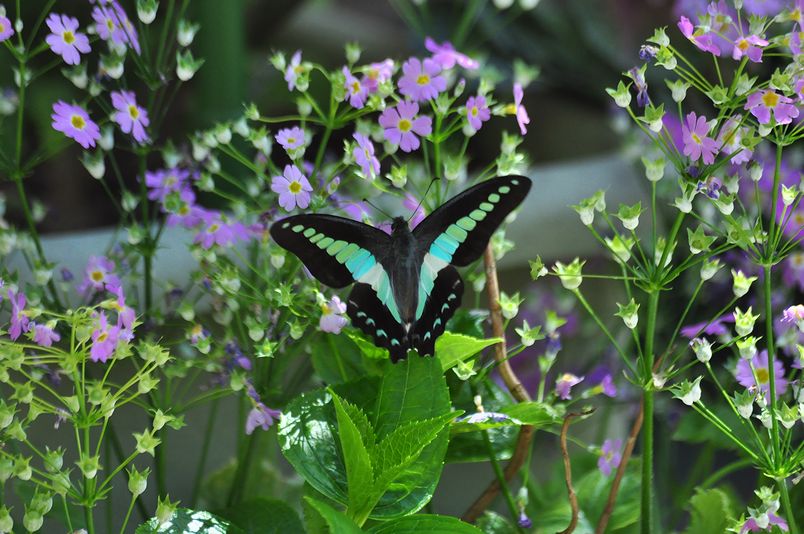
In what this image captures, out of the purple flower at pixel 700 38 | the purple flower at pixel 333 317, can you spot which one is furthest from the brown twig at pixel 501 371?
the purple flower at pixel 700 38

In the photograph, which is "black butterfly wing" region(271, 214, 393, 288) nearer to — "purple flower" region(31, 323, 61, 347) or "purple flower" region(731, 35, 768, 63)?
"purple flower" region(31, 323, 61, 347)

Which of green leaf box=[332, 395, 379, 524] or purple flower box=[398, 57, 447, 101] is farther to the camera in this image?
purple flower box=[398, 57, 447, 101]

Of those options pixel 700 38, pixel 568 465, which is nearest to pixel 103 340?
pixel 568 465

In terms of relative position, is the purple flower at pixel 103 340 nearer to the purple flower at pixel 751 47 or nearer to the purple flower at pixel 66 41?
the purple flower at pixel 66 41

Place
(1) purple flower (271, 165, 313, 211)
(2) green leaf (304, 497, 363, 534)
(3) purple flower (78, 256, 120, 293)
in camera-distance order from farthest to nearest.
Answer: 1. (3) purple flower (78, 256, 120, 293)
2. (1) purple flower (271, 165, 313, 211)
3. (2) green leaf (304, 497, 363, 534)

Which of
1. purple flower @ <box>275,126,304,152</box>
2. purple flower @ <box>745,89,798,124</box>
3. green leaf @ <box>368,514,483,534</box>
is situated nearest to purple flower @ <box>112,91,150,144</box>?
Result: purple flower @ <box>275,126,304,152</box>

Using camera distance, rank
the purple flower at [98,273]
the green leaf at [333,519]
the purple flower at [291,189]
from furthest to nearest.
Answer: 1. the purple flower at [98,273]
2. the purple flower at [291,189]
3. the green leaf at [333,519]
